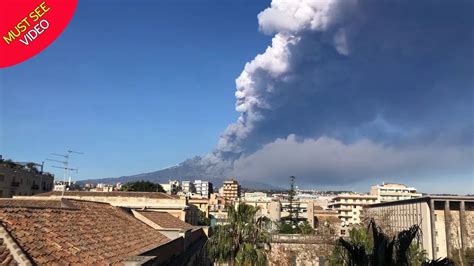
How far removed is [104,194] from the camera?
55125mm

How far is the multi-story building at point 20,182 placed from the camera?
6675 cm

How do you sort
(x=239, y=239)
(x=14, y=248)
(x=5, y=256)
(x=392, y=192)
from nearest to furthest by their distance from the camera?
1. (x=5, y=256)
2. (x=14, y=248)
3. (x=239, y=239)
4. (x=392, y=192)

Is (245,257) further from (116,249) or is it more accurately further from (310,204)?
(310,204)

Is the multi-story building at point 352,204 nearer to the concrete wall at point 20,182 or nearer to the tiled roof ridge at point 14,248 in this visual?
the concrete wall at point 20,182

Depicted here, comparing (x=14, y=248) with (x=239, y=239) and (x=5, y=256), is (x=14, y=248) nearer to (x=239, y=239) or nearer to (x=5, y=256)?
(x=5, y=256)

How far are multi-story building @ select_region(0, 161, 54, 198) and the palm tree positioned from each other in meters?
52.6

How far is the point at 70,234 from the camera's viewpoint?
46.3ft

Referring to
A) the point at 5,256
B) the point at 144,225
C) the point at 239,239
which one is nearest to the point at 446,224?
the point at 239,239

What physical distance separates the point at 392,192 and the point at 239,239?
421 ft

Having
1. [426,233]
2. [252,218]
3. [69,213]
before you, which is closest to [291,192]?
[426,233]

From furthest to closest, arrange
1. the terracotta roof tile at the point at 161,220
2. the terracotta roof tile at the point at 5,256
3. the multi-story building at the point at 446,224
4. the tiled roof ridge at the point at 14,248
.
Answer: the multi-story building at the point at 446,224 → the terracotta roof tile at the point at 161,220 → the tiled roof ridge at the point at 14,248 → the terracotta roof tile at the point at 5,256

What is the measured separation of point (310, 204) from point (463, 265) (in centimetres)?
6594

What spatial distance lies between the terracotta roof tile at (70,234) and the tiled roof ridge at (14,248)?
0.86ft

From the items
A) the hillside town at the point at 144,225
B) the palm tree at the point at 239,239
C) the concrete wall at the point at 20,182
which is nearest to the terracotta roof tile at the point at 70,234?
the hillside town at the point at 144,225
